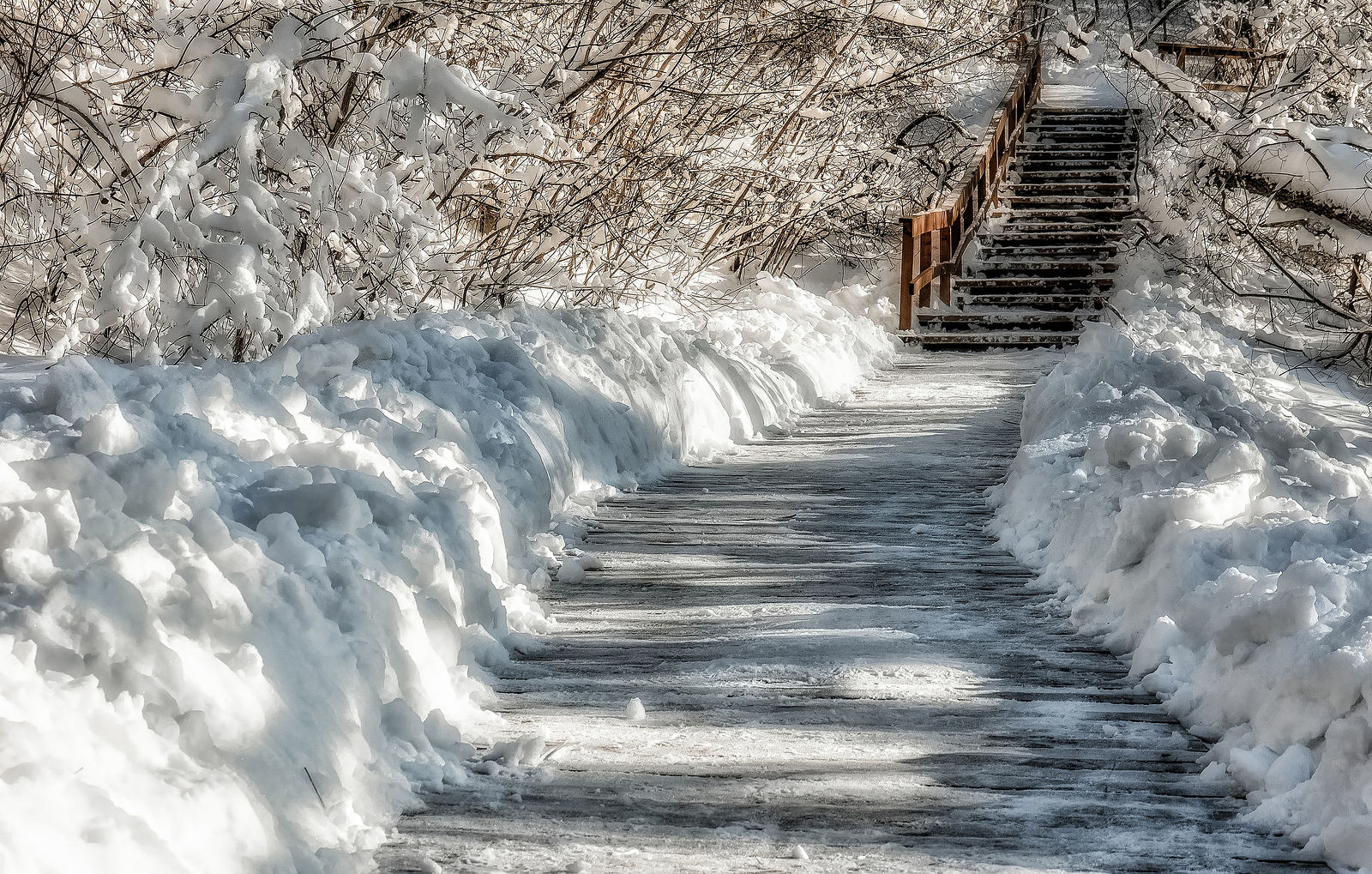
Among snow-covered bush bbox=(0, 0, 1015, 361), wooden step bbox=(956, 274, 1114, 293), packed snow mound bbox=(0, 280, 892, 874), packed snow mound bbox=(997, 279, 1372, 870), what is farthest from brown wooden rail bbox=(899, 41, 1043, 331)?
packed snow mound bbox=(0, 280, 892, 874)

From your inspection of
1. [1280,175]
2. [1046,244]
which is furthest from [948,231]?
[1280,175]

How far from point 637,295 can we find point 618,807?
25.9 feet

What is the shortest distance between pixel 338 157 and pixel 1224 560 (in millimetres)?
4588

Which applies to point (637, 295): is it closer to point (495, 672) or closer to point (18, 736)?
point (495, 672)

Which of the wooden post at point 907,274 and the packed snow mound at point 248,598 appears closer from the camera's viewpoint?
the packed snow mound at point 248,598

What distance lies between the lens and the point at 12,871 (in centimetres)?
212

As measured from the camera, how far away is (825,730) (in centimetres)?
362

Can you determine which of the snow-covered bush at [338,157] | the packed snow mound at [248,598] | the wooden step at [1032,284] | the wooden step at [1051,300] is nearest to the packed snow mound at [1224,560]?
the packed snow mound at [248,598]

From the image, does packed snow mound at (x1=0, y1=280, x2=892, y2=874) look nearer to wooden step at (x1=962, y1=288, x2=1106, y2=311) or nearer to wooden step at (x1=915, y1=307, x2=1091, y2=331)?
wooden step at (x1=915, y1=307, x2=1091, y2=331)

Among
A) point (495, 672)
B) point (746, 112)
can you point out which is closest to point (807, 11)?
point (746, 112)

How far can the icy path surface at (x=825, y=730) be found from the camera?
2.91m

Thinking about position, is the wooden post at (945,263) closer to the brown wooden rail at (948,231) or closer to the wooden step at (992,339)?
the brown wooden rail at (948,231)

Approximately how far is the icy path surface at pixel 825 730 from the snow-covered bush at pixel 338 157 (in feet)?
6.94

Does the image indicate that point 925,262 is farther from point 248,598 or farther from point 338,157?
point 248,598
